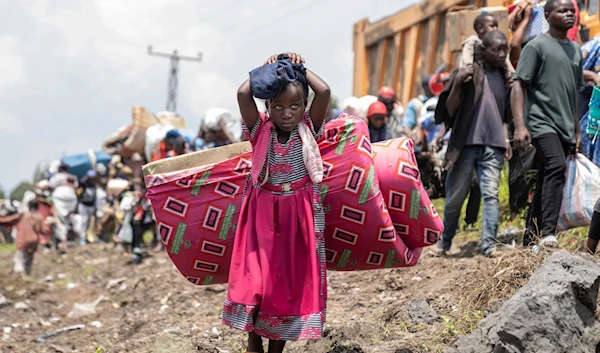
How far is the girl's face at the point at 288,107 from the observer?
380 centimetres

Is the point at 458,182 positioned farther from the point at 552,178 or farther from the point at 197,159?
the point at 197,159

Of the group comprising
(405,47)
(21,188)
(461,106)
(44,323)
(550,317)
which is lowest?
(21,188)

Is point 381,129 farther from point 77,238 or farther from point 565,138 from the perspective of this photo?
point 77,238

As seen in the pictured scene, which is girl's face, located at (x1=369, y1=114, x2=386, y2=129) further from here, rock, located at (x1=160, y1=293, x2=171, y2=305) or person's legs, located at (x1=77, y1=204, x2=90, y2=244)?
person's legs, located at (x1=77, y1=204, x2=90, y2=244)

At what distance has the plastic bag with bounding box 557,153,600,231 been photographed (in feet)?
17.5

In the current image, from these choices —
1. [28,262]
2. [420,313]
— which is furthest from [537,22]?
[28,262]

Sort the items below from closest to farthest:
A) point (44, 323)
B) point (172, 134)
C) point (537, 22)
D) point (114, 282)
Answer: point (537, 22), point (44, 323), point (114, 282), point (172, 134)

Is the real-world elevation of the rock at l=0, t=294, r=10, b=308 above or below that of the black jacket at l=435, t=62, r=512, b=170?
below

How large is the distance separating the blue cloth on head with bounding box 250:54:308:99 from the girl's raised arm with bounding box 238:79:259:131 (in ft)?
0.38

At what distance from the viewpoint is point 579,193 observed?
5402 mm

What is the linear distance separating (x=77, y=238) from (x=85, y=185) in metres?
1.16

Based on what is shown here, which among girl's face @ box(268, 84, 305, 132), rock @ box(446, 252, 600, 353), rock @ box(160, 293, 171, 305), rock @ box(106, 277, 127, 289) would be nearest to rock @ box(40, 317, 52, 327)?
rock @ box(160, 293, 171, 305)

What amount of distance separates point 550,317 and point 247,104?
173 centimetres

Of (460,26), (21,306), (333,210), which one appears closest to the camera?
(333,210)
